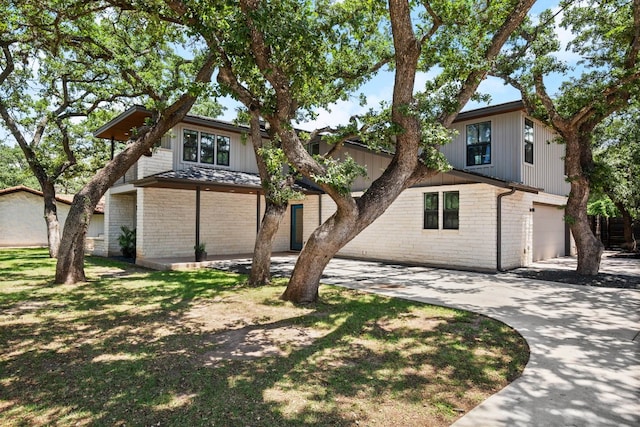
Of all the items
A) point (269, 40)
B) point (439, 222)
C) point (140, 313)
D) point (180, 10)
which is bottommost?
point (140, 313)

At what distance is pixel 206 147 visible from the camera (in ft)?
50.6

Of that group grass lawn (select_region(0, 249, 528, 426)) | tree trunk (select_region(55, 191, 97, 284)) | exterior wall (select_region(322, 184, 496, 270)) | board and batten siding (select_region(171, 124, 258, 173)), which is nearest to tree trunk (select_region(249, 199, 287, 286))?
grass lawn (select_region(0, 249, 528, 426))

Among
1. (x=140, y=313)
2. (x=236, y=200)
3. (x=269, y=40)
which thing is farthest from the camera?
(x=236, y=200)

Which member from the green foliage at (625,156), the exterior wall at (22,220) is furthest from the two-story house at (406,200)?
the exterior wall at (22,220)

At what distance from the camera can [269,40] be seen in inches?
212

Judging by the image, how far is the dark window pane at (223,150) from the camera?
51.9 ft

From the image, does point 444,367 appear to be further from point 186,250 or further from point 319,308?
point 186,250

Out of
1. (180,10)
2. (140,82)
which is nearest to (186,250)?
(140,82)

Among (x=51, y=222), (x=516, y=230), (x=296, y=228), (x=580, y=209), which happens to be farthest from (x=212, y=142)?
(x=580, y=209)

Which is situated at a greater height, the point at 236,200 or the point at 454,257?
the point at 236,200

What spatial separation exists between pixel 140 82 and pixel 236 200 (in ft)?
23.1

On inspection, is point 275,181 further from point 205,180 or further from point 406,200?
point 406,200

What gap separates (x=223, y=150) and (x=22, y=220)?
1483 centimetres

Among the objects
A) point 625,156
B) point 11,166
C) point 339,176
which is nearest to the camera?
point 339,176
